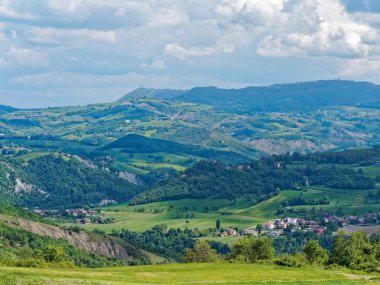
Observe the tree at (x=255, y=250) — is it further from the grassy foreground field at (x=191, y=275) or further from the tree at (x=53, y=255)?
the tree at (x=53, y=255)

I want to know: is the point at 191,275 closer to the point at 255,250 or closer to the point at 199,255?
the point at 255,250

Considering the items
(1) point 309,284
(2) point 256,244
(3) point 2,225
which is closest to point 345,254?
(2) point 256,244

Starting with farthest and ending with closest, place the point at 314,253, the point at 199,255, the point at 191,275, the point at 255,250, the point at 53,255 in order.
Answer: the point at 199,255, the point at 255,250, the point at 314,253, the point at 53,255, the point at 191,275

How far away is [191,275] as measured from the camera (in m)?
96.3

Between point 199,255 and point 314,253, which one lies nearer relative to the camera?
point 314,253

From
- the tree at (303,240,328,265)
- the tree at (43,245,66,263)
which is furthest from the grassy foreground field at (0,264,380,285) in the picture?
the tree at (43,245,66,263)

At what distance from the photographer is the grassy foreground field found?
79.0m

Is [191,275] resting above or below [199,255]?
above

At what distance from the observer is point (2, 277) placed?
246 feet

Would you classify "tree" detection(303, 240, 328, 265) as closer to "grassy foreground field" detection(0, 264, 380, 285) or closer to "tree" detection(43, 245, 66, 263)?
"grassy foreground field" detection(0, 264, 380, 285)

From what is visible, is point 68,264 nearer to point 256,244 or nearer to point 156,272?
point 156,272

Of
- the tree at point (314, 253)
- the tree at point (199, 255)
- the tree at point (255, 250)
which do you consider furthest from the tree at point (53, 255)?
the tree at point (314, 253)

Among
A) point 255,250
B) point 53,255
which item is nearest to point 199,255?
point 255,250

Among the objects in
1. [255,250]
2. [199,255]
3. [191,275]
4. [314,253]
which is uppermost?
[191,275]
